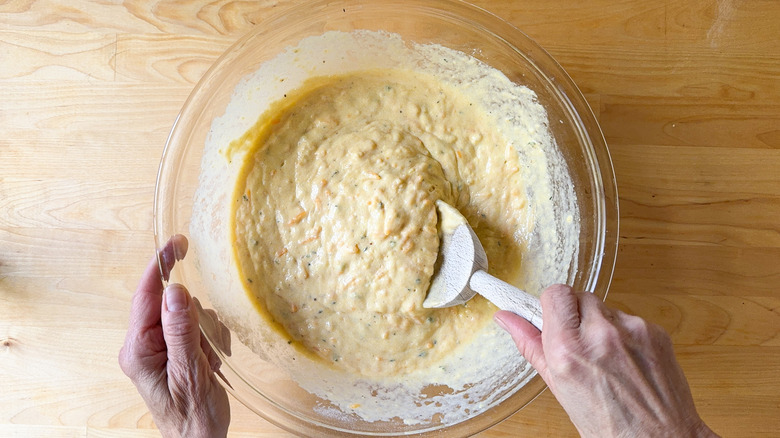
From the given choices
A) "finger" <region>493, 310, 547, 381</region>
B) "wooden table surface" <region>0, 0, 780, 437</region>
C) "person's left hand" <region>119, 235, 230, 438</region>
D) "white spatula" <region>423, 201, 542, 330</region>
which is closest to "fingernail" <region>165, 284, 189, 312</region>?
"person's left hand" <region>119, 235, 230, 438</region>

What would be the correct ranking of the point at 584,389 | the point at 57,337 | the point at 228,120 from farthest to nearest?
the point at 57,337 → the point at 228,120 → the point at 584,389

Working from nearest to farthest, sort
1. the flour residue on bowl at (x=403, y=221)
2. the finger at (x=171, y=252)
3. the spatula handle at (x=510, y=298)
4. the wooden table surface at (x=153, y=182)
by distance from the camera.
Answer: the spatula handle at (x=510, y=298), the finger at (x=171, y=252), the flour residue on bowl at (x=403, y=221), the wooden table surface at (x=153, y=182)

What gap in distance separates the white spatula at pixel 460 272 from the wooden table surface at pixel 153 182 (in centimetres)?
44

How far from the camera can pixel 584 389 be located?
107cm

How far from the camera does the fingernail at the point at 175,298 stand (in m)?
1.28

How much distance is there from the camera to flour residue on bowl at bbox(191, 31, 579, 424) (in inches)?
57.1

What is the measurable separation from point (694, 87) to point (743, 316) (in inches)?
26.6

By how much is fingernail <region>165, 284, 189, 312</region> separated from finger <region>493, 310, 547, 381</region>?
2.38 feet

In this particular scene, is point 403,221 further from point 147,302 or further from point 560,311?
point 147,302

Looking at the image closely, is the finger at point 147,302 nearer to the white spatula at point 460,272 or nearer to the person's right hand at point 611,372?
the white spatula at point 460,272

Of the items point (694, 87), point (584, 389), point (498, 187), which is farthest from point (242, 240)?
point (694, 87)

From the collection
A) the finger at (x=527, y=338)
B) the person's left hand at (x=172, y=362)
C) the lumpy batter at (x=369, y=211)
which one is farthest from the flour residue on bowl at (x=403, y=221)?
the finger at (x=527, y=338)

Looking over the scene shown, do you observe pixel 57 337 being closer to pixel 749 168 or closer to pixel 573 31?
pixel 573 31

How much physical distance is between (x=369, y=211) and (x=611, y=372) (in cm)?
70
